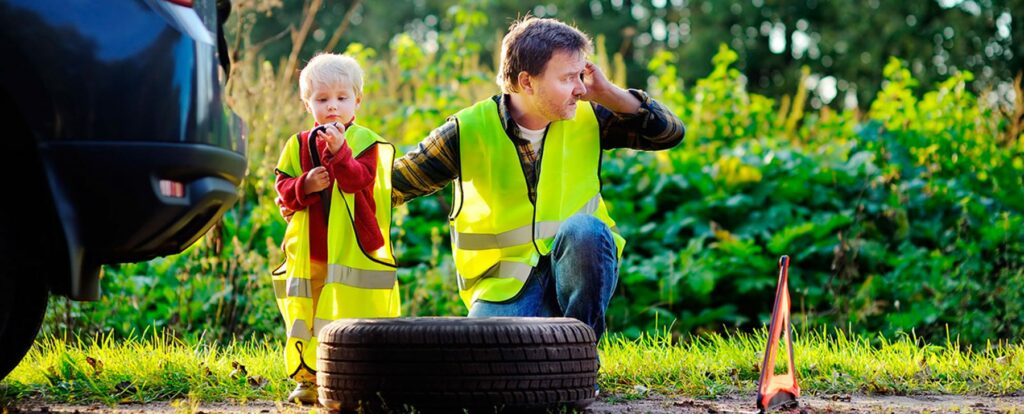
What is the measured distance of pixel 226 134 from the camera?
122 inches

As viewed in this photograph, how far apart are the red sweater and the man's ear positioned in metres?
0.56


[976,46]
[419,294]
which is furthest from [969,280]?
[976,46]

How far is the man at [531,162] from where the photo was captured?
3980 millimetres

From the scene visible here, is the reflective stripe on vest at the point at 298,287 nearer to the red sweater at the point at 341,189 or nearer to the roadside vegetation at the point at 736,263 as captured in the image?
the red sweater at the point at 341,189

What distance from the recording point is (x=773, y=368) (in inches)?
139

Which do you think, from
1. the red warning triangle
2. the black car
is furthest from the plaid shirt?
the black car

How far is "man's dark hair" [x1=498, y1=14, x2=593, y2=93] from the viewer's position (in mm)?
3979

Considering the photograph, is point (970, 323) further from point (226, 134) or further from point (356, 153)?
point (226, 134)

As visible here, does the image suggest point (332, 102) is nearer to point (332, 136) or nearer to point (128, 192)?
point (332, 136)

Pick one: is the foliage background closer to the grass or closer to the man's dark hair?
the grass

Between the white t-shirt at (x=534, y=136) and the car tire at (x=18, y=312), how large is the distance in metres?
1.67

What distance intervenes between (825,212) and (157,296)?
3.87 meters

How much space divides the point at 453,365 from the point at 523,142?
3.83ft

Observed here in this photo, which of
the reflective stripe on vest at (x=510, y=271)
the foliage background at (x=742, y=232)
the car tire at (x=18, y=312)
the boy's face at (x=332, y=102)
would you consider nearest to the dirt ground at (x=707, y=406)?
the car tire at (x=18, y=312)
